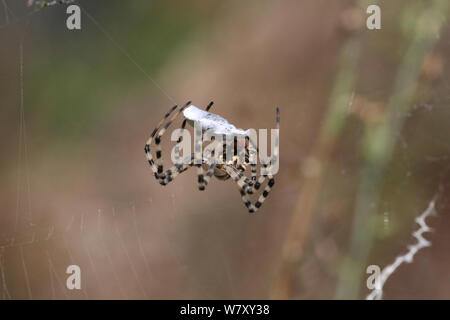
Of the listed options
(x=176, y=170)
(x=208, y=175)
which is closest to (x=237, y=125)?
(x=176, y=170)

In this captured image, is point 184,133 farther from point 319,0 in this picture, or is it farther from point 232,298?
point 319,0

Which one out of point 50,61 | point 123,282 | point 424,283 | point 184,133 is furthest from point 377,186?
point 50,61

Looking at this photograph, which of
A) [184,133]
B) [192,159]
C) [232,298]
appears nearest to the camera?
[192,159]

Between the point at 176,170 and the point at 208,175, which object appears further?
the point at 176,170

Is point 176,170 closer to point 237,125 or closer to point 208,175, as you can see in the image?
point 208,175

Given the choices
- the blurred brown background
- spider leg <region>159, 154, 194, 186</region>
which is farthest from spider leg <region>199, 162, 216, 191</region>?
the blurred brown background

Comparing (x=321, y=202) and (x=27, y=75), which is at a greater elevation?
(x=27, y=75)

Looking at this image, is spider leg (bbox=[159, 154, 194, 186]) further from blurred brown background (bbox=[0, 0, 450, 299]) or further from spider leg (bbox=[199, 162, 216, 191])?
blurred brown background (bbox=[0, 0, 450, 299])

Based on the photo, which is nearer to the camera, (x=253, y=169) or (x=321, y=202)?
(x=253, y=169)
